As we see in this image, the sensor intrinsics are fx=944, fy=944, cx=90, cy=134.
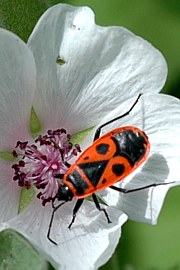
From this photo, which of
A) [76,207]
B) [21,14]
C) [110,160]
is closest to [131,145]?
[110,160]

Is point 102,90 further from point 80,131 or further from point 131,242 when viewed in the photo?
point 131,242

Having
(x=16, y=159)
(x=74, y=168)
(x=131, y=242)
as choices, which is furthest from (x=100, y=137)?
(x=131, y=242)

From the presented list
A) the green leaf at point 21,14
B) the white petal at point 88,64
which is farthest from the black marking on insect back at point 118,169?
the green leaf at point 21,14

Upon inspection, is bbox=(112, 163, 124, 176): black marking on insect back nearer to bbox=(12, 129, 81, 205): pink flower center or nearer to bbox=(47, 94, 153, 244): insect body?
bbox=(47, 94, 153, 244): insect body

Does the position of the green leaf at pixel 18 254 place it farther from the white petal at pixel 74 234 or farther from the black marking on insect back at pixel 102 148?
the black marking on insect back at pixel 102 148

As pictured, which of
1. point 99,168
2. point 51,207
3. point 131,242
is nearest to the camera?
point 99,168
